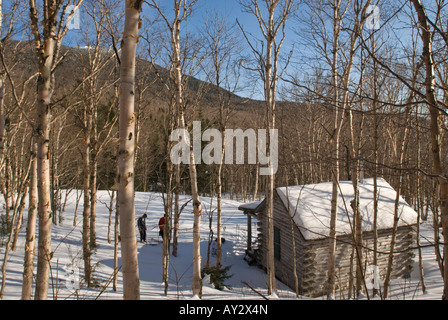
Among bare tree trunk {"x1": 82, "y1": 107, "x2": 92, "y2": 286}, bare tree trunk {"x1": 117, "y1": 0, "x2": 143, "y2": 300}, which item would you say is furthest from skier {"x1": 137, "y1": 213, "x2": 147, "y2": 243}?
bare tree trunk {"x1": 117, "y1": 0, "x2": 143, "y2": 300}

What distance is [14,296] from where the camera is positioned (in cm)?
553

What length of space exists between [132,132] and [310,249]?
26.9 ft

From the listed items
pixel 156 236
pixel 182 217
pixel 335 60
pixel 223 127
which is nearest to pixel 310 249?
pixel 223 127

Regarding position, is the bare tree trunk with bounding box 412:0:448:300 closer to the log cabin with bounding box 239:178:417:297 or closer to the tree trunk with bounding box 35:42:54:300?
the tree trunk with bounding box 35:42:54:300

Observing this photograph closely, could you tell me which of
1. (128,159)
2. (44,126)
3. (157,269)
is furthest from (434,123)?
(157,269)

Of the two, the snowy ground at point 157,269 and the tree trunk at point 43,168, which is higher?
the tree trunk at point 43,168

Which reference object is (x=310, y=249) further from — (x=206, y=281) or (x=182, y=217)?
(x=182, y=217)

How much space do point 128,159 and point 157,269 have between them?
8742 mm

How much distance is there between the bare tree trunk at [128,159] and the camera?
240 cm

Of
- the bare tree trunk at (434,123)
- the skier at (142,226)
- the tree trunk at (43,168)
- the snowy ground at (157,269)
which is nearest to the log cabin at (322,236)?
the snowy ground at (157,269)

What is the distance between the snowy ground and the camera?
6.56 metres

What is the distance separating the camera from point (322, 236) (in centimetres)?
900

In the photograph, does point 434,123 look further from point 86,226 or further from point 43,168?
point 86,226

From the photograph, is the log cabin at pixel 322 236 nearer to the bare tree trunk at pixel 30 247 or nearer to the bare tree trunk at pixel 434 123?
the bare tree trunk at pixel 434 123
